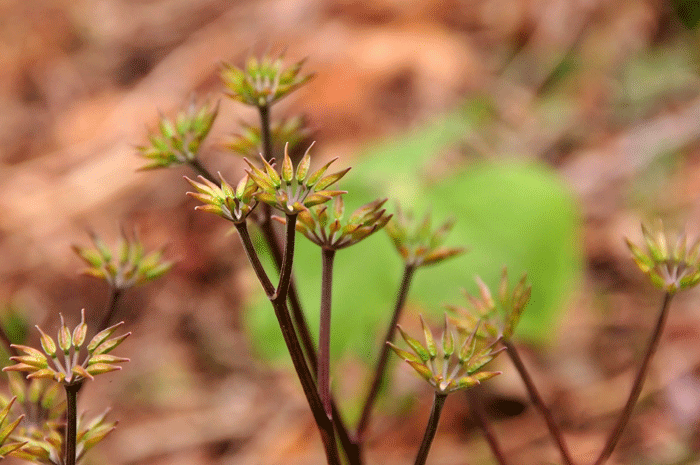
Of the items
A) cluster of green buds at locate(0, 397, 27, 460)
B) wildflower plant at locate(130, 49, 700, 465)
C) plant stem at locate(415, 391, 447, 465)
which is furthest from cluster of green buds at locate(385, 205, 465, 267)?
cluster of green buds at locate(0, 397, 27, 460)

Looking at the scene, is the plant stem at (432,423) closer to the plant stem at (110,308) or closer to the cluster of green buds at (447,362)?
the cluster of green buds at (447,362)

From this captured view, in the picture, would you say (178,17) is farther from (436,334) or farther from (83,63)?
(436,334)

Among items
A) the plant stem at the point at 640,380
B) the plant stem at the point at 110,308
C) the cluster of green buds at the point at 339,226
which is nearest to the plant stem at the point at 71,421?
the plant stem at the point at 110,308

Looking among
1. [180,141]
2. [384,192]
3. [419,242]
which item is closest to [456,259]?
[384,192]

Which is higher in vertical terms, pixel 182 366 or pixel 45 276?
pixel 45 276

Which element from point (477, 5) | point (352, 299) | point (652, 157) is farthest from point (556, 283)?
point (477, 5)

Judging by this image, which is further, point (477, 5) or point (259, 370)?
point (477, 5)

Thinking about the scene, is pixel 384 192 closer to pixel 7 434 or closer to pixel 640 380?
pixel 640 380
